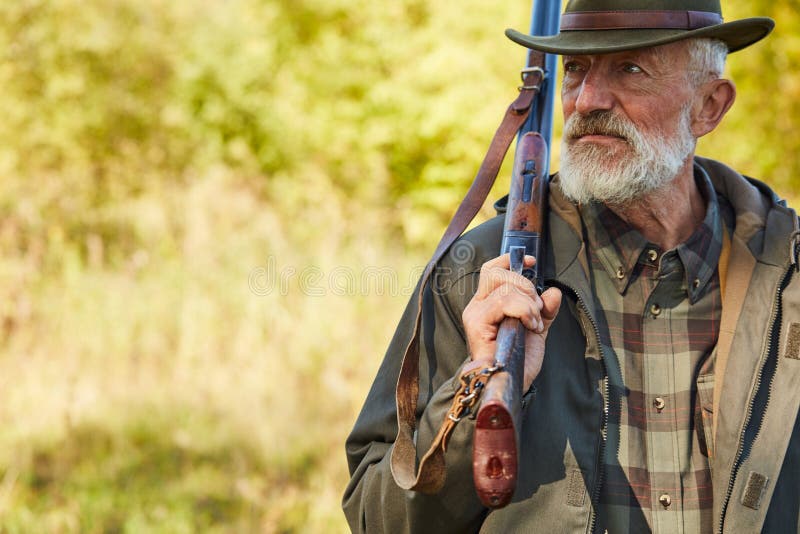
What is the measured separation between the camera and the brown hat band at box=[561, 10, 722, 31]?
2.41 meters

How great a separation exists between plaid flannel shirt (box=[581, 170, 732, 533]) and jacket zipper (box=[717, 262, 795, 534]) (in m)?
0.12

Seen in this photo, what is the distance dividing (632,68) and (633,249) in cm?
52

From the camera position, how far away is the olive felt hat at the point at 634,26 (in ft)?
7.77

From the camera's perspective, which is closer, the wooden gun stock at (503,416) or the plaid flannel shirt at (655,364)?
the wooden gun stock at (503,416)

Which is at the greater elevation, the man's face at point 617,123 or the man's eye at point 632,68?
the man's eye at point 632,68

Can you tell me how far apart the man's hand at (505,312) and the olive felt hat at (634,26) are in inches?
29.1

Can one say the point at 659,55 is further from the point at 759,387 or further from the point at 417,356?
the point at 417,356

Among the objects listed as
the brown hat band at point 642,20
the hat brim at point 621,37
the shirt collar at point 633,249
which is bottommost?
the shirt collar at point 633,249

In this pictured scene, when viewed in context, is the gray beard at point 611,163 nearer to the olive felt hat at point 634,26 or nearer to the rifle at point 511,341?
the rifle at point 511,341

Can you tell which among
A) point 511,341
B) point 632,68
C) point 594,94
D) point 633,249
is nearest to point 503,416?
point 511,341

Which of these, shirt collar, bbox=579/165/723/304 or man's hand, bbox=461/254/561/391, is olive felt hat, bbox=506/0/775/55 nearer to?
shirt collar, bbox=579/165/723/304

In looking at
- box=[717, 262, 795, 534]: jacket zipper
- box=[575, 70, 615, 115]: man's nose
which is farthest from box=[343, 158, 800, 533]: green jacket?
box=[575, 70, 615, 115]: man's nose

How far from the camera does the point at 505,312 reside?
6.18 ft

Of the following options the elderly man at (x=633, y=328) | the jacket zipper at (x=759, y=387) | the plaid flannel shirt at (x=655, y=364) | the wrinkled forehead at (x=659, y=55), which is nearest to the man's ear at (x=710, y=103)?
the elderly man at (x=633, y=328)
